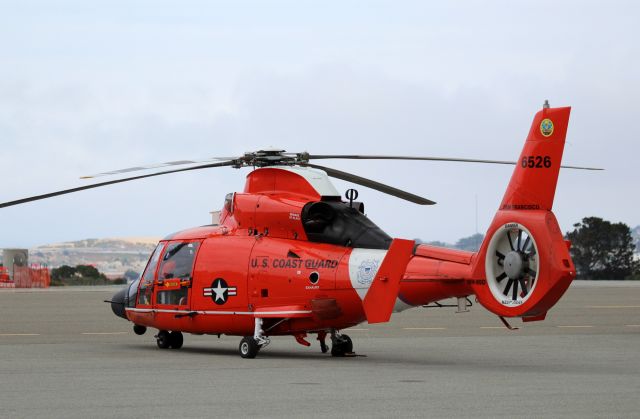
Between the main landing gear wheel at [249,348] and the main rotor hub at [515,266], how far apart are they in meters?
5.81

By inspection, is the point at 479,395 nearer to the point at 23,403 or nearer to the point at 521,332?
the point at 23,403

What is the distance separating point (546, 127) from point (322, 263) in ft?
18.1

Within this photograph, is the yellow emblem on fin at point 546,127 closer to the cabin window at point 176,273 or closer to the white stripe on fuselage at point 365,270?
the white stripe on fuselage at point 365,270

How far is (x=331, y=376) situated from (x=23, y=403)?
5.43 metres

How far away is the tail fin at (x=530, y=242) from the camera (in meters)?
18.3

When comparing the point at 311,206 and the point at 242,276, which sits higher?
the point at 311,206

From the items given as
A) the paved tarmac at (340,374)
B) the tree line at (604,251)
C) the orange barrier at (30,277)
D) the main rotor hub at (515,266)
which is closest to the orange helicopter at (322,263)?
the main rotor hub at (515,266)

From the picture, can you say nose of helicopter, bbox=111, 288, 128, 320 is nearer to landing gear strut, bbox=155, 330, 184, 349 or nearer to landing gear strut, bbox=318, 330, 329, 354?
landing gear strut, bbox=155, 330, 184, 349

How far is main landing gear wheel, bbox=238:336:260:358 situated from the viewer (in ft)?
72.9

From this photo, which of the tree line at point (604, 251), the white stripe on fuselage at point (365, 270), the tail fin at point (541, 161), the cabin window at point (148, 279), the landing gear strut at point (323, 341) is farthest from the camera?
the tree line at point (604, 251)

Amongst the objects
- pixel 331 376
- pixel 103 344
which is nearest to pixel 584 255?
pixel 103 344

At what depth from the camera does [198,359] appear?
72.4 ft

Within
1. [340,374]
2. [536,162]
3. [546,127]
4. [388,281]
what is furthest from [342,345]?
[546,127]

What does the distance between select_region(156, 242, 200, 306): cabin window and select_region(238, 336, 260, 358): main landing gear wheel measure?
2.51 metres
